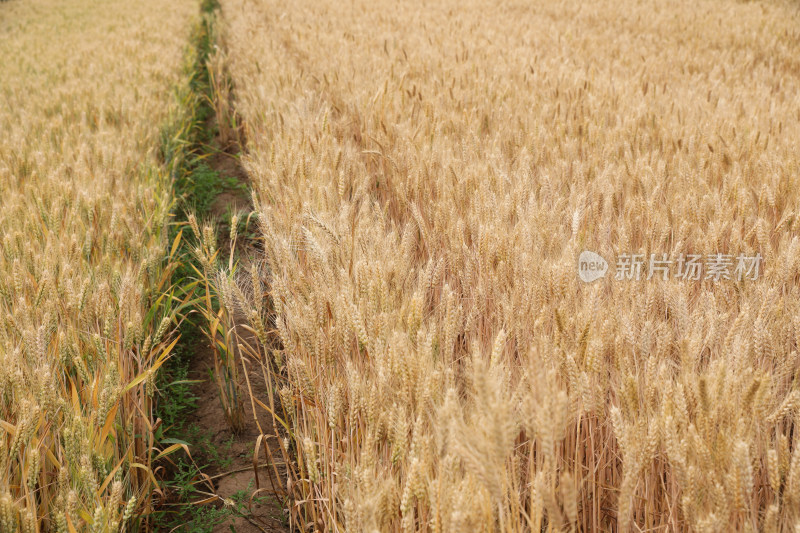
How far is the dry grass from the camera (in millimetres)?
1153

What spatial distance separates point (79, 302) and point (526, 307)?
47.3 inches

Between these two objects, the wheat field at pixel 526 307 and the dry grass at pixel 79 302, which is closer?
the wheat field at pixel 526 307

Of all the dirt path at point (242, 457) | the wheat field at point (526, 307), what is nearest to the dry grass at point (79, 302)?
the dirt path at point (242, 457)

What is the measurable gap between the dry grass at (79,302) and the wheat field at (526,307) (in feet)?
1.15

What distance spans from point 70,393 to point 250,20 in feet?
24.6

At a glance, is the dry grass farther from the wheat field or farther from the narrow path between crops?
the wheat field

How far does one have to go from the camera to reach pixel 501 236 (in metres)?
1.58

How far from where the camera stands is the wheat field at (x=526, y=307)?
0.90m

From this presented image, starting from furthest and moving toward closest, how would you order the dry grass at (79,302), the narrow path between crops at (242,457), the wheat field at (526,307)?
the narrow path between crops at (242,457)
the dry grass at (79,302)
the wheat field at (526,307)

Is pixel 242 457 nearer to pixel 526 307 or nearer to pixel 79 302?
pixel 79 302

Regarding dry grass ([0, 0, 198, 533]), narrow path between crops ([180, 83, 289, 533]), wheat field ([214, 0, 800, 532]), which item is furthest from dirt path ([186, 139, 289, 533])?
dry grass ([0, 0, 198, 533])

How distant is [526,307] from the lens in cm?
135

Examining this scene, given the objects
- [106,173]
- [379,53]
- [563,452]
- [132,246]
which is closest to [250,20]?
[379,53]

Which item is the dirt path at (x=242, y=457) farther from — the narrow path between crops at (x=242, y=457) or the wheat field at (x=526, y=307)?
the wheat field at (x=526, y=307)
